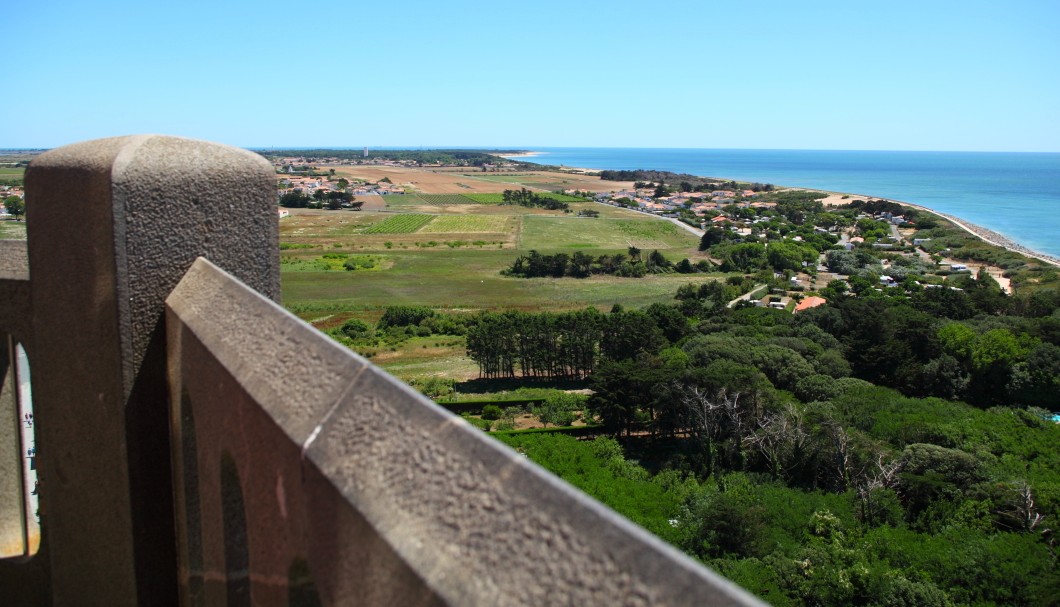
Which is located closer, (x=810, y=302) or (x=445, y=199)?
(x=810, y=302)

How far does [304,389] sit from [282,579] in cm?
68

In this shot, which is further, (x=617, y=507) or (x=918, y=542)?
(x=617, y=507)

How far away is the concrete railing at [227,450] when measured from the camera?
183 centimetres

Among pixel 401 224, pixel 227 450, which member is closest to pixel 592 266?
pixel 401 224

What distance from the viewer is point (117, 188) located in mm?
4117

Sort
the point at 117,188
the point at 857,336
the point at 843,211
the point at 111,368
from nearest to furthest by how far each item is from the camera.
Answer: the point at 117,188 → the point at 111,368 → the point at 857,336 → the point at 843,211

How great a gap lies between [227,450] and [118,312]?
1.39 metres

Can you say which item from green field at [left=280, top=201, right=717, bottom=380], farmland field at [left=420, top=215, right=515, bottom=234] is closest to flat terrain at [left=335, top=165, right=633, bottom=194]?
green field at [left=280, top=201, right=717, bottom=380]

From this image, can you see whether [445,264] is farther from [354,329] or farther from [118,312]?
[118,312]

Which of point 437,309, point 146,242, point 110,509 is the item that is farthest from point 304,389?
point 437,309

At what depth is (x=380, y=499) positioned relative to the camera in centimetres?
214

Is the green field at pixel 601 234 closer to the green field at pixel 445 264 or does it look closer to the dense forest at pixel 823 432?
the green field at pixel 445 264

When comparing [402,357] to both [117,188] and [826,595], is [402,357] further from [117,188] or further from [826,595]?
[117,188]

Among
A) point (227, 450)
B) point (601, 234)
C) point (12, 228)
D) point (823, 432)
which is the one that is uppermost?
point (227, 450)
